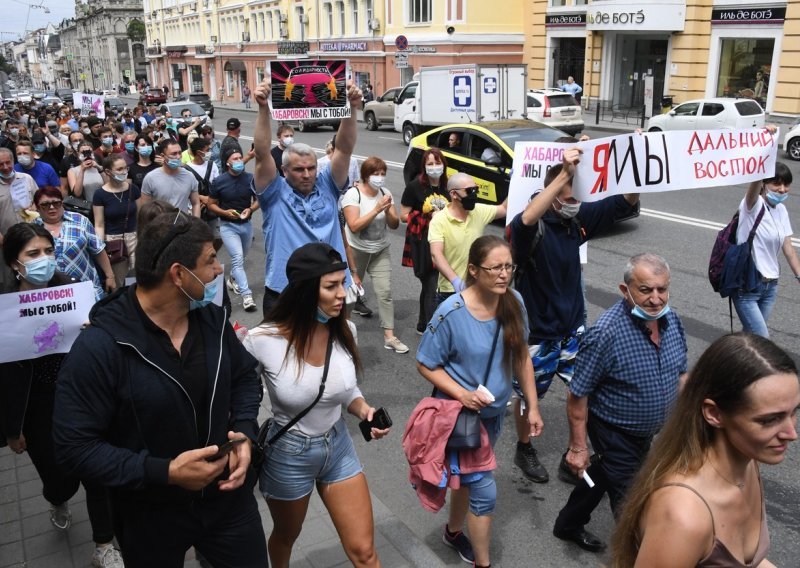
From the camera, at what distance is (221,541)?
9.09ft

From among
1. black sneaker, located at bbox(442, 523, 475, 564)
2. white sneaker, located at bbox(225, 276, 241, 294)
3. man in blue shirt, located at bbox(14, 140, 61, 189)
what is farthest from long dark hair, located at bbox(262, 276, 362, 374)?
man in blue shirt, located at bbox(14, 140, 61, 189)

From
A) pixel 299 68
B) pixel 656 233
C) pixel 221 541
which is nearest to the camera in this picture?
pixel 221 541

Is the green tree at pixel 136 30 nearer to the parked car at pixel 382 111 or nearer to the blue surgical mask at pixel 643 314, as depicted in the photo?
the parked car at pixel 382 111

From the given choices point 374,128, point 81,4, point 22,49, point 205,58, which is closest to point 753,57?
point 374,128

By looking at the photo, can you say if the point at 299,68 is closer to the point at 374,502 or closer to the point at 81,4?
the point at 374,502

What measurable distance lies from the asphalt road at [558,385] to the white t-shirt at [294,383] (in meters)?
1.30

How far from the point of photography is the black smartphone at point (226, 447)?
252 centimetres

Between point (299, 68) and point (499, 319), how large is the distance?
2538 mm

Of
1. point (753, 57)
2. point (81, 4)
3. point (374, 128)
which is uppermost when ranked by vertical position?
point (81, 4)

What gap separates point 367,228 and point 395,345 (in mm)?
1129

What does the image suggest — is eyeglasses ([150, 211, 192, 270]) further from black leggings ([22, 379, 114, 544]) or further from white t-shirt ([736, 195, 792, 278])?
white t-shirt ([736, 195, 792, 278])

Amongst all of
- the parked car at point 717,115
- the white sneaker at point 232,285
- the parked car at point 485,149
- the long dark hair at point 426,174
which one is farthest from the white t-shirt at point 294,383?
the parked car at point 717,115

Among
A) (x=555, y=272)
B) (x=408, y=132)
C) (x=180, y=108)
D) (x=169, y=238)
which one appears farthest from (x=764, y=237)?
(x=180, y=108)

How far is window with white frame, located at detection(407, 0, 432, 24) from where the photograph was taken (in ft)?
119
